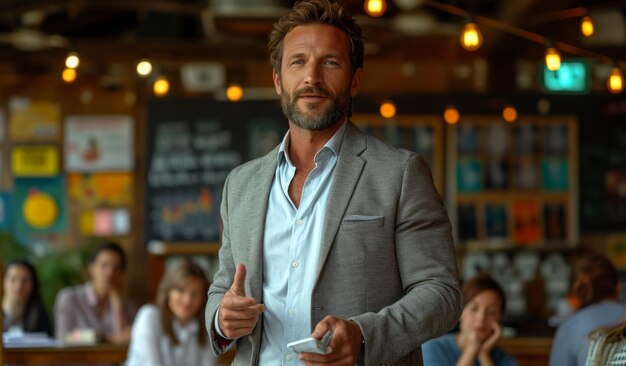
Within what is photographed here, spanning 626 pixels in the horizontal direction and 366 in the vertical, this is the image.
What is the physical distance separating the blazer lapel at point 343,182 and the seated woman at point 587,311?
2228 millimetres

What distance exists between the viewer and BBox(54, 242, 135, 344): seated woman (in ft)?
22.1

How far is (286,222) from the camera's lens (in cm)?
225

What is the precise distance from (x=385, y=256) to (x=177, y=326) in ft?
10.6

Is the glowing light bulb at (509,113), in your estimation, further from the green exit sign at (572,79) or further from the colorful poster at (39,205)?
the colorful poster at (39,205)

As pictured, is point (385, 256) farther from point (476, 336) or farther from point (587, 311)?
point (587, 311)

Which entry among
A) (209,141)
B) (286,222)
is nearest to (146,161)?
(209,141)

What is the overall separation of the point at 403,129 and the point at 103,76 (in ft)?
8.05

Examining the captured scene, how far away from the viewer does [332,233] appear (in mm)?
2158

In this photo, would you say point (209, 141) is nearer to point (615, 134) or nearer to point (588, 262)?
point (615, 134)

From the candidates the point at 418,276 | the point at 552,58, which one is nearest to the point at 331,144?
the point at 418,276

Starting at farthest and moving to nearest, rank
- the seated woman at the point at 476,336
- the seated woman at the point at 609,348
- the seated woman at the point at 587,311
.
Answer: the seated woman at the point at 587,311 → the seated woman at the point at 476,336 → the seated woman at the point at 609,348

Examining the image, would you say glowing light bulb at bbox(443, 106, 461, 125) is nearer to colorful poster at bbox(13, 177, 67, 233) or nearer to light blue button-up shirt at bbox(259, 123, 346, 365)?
colorful poster at bbox(13, 177, 67, 233)

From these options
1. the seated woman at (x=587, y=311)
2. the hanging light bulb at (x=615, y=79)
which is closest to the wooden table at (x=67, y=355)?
the seated woman at (x=587, y=311)

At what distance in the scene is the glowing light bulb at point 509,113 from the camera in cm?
863
